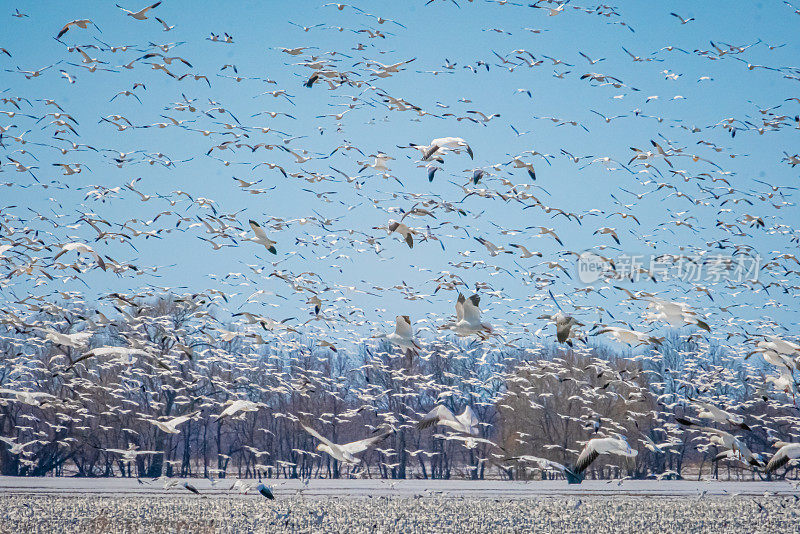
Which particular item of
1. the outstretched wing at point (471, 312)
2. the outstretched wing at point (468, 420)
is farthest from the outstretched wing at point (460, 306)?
the outstretched wing at point (468, 420)

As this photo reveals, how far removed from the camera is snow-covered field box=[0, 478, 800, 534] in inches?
827

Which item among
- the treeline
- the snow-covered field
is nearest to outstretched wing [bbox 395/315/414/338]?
the snow-covered field

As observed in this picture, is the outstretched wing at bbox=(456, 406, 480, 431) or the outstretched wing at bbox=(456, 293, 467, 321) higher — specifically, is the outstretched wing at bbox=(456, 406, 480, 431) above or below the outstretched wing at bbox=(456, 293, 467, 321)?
below

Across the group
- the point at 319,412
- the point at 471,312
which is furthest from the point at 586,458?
the point at 319,412

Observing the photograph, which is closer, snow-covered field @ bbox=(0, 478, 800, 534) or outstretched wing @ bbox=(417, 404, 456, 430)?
outstretched wing @ bbox=(417, 404, 456, 430)

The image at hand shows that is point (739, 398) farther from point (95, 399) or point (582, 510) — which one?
point (95, 399)

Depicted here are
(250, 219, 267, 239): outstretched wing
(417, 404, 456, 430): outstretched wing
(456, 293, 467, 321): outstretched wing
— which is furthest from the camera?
(250, 219, 267, 239): outstretched wing

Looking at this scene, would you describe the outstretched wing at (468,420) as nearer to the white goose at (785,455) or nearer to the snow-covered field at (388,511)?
the white goose at (785,455)

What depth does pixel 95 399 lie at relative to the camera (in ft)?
154

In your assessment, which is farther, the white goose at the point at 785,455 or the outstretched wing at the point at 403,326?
the outstretched wing at the point at 403,326

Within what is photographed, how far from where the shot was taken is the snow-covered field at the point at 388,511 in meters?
21.0

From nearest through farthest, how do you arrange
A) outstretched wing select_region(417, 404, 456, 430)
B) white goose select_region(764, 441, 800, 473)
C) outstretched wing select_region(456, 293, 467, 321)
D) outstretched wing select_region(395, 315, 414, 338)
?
outstretched wing select_region(417, 404, 456, 430), outstretched wing select_region(456, 293, 467, 321), white goose select_region(764, 441, 800, 473), outstretched wing select_region(395, 315, 414, 338)

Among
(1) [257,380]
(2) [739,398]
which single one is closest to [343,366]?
(1) [257,380]

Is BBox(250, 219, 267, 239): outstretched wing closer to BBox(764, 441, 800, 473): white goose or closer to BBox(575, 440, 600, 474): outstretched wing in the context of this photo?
BBox(575, 440, 600, 474): outstretched wing
